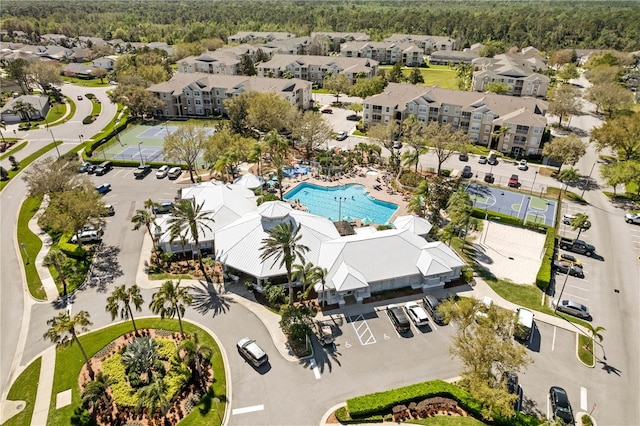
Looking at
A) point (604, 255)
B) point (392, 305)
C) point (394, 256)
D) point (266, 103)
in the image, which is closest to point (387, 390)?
point (392, 305)

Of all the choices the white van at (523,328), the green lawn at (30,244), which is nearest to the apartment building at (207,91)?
the green lawn at (30,244)

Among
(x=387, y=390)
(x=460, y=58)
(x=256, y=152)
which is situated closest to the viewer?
(x=387, y=390)

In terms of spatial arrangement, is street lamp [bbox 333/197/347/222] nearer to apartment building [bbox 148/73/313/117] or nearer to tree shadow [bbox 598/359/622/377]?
tree shadow [bbox 598/359/622/377]

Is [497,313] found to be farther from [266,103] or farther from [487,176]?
[266,103]

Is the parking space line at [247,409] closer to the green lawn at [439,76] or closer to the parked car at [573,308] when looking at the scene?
the parked car at [573,308]

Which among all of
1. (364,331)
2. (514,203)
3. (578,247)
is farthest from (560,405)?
(514,203)
